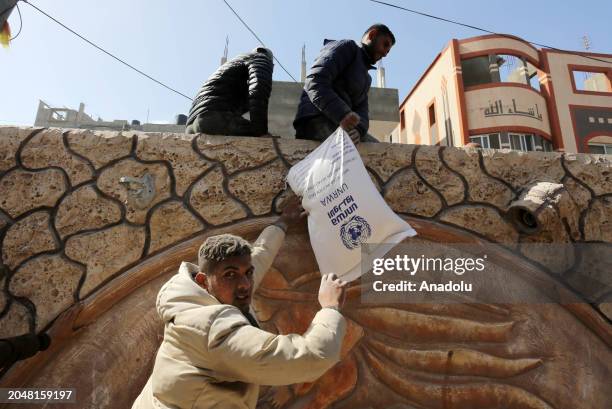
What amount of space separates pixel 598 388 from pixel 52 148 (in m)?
2.80

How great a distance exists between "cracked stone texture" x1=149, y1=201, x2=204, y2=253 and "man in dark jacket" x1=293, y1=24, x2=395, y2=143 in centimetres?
80

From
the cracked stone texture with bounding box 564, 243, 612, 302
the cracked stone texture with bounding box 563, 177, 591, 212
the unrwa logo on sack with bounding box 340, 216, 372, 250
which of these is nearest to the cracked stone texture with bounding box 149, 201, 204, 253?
the unrwa logo on sack with bounding box 340, 216, 372, 250

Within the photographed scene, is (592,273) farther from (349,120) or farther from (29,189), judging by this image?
(29,189)

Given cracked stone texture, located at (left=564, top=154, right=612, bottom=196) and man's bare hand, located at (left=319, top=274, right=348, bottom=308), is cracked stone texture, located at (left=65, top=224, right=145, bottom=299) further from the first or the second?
cracked stone texture, located at (left=564, top=154, right=612, bottom=196)

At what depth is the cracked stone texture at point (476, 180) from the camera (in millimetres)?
2068

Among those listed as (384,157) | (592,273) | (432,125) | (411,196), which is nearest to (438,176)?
(411,196)

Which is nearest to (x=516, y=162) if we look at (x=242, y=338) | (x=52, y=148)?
(x=242, y=338)

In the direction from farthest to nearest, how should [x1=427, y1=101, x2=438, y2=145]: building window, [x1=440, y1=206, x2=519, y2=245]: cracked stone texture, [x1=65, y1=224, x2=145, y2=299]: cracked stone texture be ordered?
[x1=427, y1=101, x2=438, y2=145]: building window
[x1=440, y1=206, x2=519, y2=245]: cracked stone texture
[x1=65, y1=224, x2=145, y2=299]: cracked stone texture

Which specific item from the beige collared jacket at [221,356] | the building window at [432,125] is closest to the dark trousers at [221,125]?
the beige collared jacket at [221,356]

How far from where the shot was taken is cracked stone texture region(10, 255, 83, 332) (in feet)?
5.58

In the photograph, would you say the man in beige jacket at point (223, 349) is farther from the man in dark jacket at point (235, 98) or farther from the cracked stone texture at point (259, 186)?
the man in dark jacket at point (235, 98)

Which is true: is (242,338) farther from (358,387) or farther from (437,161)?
(437,161)

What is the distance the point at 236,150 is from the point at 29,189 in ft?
3.27

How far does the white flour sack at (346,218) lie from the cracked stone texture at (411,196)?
351mm
